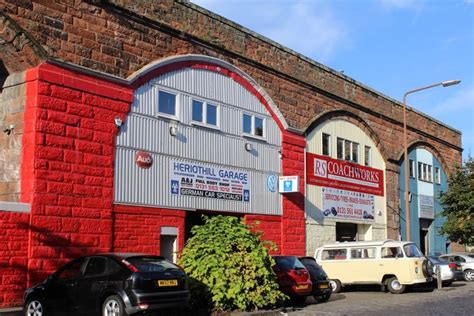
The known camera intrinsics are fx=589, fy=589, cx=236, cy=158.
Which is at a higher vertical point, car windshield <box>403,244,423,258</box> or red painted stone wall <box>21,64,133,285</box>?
red painted stone wall <box>21,64,133,285</box>

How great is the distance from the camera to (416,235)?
114 ft

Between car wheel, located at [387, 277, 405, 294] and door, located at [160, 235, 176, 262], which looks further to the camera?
car wheel, located at [387, 277, 405, 294]

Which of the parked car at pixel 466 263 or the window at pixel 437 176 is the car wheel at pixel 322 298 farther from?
the window at pixel 437 176

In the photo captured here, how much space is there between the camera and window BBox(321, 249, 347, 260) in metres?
21.9

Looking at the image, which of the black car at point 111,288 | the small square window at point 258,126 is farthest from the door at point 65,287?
the small square window at point 258,126

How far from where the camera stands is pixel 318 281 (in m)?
17.6

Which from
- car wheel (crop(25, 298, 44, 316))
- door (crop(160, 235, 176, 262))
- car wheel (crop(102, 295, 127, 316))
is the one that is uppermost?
door (crop(160, 235, 176, 262))

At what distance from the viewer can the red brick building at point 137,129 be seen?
1519 cm

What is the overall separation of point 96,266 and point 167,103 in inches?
327

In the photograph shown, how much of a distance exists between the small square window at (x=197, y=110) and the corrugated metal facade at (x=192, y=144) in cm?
25

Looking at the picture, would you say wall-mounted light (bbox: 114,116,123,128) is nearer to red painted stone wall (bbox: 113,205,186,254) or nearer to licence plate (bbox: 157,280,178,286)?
red painted stone wall (bbox: 113,205,186,254)

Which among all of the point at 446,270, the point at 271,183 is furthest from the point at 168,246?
the point at 446,270

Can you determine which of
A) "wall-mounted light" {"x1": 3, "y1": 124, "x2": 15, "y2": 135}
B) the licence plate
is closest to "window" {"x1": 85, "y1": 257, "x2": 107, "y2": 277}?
the licence plate

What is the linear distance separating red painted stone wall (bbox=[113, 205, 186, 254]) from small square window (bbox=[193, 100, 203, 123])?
3.40 meters
